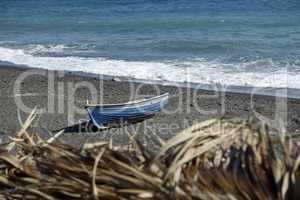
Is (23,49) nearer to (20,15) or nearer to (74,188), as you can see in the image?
(20,15)

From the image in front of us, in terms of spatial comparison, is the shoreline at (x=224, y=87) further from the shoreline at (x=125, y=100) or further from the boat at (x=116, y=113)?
the boat at (x=116, y=113)

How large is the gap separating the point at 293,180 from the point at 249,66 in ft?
55.7

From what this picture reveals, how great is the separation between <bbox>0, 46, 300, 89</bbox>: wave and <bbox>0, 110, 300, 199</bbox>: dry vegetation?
1335 centimetres

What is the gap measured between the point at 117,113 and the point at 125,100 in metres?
2.99

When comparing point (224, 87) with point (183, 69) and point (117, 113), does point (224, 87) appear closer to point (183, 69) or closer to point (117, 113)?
point (183, 69)

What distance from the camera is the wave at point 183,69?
52.7 feet

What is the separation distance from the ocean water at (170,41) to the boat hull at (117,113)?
488cm

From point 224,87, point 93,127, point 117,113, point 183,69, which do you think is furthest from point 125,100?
point 183,69

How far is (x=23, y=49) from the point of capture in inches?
937

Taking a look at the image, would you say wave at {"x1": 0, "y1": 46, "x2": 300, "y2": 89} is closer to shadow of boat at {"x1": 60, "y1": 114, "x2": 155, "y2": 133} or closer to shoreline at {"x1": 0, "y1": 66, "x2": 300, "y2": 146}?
shoreline at {"x1": 0, "y1": 66, "x2": 300, "y2": 146}

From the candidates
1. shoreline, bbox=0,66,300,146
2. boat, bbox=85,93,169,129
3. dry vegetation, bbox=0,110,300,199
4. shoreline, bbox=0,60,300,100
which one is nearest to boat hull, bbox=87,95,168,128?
boat, bbox=85,93,169,129

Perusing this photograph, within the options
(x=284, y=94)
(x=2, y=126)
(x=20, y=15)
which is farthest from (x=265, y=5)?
(x=2, y=126)

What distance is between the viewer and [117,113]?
36.4 feet

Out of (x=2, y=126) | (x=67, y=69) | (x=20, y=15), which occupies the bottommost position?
(x=2, y=126)
